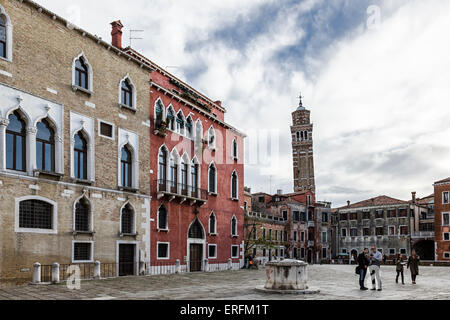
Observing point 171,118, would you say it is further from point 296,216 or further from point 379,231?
point 379,231

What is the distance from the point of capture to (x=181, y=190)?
28.2m

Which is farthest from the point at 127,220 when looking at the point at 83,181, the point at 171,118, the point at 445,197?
the point at 445,197

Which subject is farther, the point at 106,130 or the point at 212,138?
the point at 212,138

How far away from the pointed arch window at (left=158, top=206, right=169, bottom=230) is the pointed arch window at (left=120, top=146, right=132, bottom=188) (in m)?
2.96

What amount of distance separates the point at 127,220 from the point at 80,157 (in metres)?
4.25

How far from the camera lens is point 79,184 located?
2088cm

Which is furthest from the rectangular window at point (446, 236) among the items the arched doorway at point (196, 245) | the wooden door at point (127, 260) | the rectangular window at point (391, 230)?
the wooden door at point (127, 260)

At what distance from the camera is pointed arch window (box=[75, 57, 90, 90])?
2162cm

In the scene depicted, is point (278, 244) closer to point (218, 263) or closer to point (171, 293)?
point (218, 263)

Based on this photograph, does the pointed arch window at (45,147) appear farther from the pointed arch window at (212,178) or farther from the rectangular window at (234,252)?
the rectangular window at (234,252)

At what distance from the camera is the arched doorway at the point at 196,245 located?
1125 inches

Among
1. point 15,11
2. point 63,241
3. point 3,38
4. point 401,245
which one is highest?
point 15,11

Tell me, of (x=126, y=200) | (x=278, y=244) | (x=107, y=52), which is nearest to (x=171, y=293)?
(x=126, y=200)
